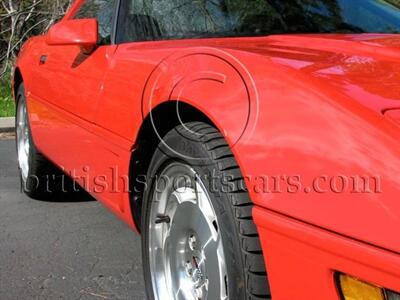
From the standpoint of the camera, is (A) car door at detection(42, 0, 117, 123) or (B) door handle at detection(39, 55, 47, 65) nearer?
(A) car door at detection(42, 0, 117, 123)

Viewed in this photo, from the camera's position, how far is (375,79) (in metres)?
1.75

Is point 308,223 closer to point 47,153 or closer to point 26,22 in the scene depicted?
point 47,153

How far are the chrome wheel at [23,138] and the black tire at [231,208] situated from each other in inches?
108

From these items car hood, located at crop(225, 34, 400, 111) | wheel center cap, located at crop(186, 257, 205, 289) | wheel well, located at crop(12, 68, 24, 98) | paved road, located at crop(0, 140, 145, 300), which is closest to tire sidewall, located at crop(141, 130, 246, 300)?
wheel center cap, located at crop(186, 257, 205, 289)

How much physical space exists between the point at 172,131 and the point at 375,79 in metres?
0.79

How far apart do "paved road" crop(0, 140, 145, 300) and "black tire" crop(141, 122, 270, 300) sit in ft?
3.79

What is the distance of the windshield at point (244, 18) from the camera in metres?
2.81

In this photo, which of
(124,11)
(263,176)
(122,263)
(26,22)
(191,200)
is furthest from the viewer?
(26,22)

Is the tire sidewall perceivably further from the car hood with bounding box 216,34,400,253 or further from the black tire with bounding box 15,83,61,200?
the black tire with bounding box 15,83,61,200

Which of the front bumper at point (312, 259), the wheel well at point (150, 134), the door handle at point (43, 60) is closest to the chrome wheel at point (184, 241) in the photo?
the wheel well at point (150, 134)

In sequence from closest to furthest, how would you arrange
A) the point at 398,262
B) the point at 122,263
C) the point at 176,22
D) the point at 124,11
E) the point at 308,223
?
the point at 398,262
the point at 308,223
the point at 176,22
the point at 124,11
the point at 122,263

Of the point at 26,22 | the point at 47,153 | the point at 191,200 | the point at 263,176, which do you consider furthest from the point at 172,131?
the point at 26,22

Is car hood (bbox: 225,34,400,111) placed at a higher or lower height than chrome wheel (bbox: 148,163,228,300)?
higher

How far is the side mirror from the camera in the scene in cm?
302
